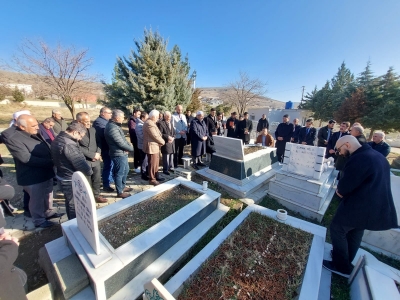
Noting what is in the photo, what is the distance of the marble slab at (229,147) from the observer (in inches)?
172

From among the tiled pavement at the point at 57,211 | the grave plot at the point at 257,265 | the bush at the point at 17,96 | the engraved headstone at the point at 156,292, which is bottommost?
the tiled pavement at the point at 57,211

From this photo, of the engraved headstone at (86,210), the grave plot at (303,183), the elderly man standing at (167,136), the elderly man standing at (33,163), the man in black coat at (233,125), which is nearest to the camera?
the engraved headstone at (86,210)

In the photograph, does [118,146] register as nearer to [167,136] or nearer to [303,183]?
[167,136]

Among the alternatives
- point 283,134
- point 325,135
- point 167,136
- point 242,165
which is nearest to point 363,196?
point 242,165

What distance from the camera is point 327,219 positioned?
12.4ft

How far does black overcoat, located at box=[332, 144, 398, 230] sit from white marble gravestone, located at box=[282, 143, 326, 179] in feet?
6.10

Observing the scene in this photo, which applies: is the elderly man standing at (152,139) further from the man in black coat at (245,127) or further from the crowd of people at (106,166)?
the man in black coat at (245,127)

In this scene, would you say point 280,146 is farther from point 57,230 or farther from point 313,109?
point 313,109

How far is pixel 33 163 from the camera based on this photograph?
2611 millimetres

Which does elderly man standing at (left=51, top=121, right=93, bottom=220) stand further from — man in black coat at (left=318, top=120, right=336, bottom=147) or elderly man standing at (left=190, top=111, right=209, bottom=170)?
man in black coat at (left=318, top=120, right=336, bottom=147)

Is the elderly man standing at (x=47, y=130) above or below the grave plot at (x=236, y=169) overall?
above

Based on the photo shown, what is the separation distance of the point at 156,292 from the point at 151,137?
3.22 metres

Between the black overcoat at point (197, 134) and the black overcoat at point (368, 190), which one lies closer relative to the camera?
the black overcoat at point (368, 190)

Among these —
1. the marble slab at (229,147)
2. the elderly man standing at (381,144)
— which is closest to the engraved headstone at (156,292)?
the marble slab at (229,147)
